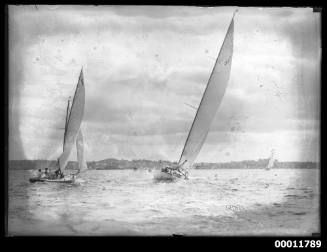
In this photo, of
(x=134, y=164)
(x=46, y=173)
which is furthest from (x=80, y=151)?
(x=134, y=164)

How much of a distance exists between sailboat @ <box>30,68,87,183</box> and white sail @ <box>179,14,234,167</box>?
124 cm

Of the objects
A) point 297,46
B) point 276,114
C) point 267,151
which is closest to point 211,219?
point 267,151

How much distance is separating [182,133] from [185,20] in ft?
4.56

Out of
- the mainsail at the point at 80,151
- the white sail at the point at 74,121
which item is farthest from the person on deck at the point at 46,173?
the mainsail at the point at 80,151

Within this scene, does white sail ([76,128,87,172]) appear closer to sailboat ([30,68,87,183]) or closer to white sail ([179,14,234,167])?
sailboat ([30,68,87,183])

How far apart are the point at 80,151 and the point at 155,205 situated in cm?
113

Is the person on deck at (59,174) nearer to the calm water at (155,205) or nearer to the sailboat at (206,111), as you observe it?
the calm water at (155,205)

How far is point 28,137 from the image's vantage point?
19.9 ft

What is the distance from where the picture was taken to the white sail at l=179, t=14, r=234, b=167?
6074 mm

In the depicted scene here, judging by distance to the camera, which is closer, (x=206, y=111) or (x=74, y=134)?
(x=74, y=134)

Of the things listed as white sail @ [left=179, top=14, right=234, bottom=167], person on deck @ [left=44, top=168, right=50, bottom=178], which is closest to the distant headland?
person on deck @ [left=44, top=168, right=50, bottom=178]

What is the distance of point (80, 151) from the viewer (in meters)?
6.08

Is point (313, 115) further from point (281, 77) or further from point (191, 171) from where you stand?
point (191, 171)

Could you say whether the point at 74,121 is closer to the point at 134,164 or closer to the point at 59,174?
the point at 59,174
